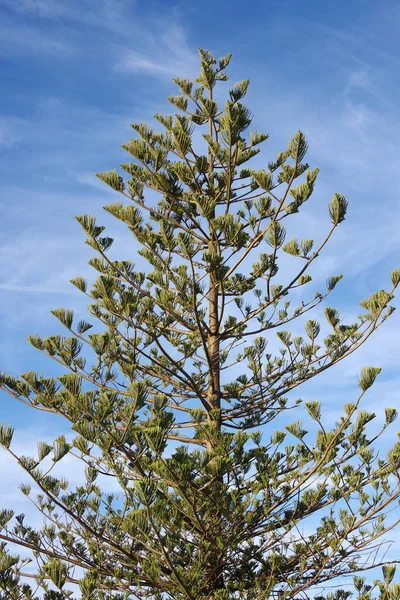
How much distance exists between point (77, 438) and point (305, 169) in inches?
127

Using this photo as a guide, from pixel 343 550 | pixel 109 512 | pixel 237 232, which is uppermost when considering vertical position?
pixel 237 232

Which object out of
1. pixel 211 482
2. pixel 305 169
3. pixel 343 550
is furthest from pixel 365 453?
pixel 305 169

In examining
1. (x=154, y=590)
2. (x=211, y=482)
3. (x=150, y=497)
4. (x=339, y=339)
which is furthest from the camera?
(x=339, y=339)

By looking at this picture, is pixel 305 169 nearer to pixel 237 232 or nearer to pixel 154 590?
pixel 237 232

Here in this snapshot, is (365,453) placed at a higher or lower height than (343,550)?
higher

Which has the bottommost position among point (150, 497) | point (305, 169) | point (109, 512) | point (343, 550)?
point (343, 550)

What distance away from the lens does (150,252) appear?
6.77 metres

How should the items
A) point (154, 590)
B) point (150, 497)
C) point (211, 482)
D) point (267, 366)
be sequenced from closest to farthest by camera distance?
point (150, 497) < point (211, 482) < point (154, 590) < point (267, 366)

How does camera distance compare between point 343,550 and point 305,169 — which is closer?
point 343,550

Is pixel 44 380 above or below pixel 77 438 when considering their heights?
above

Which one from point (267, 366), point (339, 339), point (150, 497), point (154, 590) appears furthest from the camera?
point (267, 366)

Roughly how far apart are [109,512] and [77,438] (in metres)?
0.96

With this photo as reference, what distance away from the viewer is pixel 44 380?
5.74 meters

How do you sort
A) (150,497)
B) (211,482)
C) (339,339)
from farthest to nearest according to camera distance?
1. (339,339)
2. (211,482)
3. (150,497)
